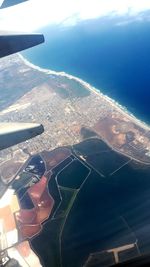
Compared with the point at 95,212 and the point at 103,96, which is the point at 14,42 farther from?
the point at 103,96

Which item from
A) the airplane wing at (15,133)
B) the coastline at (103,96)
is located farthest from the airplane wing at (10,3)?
the coastline at (103,96)

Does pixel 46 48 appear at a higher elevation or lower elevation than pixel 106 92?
higher

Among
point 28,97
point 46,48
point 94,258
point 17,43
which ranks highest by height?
point 17,43

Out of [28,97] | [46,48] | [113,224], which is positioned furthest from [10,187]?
[46,48]

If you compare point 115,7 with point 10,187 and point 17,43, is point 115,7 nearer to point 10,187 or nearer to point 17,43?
point 10,187

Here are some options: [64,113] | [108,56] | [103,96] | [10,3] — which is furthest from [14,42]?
[108,56]

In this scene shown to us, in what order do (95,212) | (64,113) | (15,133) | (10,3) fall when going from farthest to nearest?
(64,113) → (95,212) → (10,3) → (15,133)

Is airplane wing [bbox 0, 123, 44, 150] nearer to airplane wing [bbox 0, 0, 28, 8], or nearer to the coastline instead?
airplane wing [bbox 0, 0, 28, 8]
